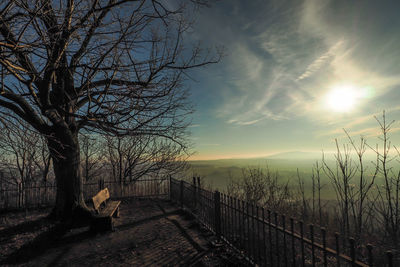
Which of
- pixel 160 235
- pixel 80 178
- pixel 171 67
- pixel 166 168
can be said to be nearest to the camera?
pixel 160 235

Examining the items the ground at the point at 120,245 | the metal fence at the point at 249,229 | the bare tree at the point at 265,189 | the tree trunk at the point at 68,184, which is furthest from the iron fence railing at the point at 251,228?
the tree trunk at the point at 68,184

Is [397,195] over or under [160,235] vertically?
over

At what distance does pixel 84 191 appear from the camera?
1359 cm

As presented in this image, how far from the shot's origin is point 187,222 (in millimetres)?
7254

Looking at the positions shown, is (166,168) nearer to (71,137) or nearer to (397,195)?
(71,137)

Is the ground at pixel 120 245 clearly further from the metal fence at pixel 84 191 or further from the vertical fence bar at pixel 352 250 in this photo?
the metal fence at pixel 84 191

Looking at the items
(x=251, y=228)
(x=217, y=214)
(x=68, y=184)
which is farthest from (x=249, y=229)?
(x=68, y=184)

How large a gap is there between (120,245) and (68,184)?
3309mm

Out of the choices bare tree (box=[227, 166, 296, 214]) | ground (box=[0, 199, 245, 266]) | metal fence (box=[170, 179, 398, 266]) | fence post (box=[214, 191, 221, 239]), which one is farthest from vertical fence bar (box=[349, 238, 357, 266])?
bare tree (box=[227, 166, 296, 214])

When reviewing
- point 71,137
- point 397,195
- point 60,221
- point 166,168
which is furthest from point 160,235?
point 166,168

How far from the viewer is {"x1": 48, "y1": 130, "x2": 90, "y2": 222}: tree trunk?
704cm

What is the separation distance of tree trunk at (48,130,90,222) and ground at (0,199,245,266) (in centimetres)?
48

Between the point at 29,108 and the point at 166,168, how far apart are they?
13664 millimetres

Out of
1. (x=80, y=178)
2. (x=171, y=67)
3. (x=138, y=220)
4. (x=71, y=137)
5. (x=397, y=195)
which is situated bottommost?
(x=138, y=220)
